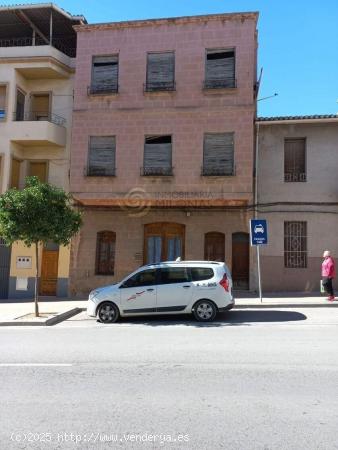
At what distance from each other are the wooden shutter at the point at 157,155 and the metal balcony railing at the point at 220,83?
8.56 feet

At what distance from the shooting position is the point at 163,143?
17.8 m

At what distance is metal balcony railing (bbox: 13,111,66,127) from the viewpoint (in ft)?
65.2

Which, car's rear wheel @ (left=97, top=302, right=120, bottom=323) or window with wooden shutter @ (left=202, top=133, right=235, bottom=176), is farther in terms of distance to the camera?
window with wooden shutter @ (left=202, top=133, right=235, bottom=176)

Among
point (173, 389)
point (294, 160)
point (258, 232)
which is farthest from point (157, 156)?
point (173, 389)

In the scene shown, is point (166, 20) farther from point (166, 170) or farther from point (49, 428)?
point (49, 428)

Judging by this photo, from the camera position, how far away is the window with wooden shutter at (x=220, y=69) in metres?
17.5

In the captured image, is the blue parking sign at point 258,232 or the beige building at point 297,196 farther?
the beige building at point 297,196

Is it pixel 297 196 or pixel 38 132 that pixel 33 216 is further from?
pixel 297 196

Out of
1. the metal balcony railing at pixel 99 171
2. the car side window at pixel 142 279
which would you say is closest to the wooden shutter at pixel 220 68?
the metal balcony railing at pixel 99 171

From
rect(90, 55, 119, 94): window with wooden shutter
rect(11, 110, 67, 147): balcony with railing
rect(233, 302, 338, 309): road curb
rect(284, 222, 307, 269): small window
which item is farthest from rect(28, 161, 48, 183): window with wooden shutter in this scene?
rect(233, 302, 338, 309): road curb

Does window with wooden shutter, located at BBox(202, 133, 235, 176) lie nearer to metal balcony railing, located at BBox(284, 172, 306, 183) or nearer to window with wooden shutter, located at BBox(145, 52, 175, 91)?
metal balcony railing, located at BBox(284, 172, 306, 183)

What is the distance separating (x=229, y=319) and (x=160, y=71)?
10930 mm

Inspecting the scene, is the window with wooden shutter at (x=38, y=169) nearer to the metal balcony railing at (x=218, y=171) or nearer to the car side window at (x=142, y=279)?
the metal balcony railing at (x=218, y=171)

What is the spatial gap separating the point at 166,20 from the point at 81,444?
56.8 feet
